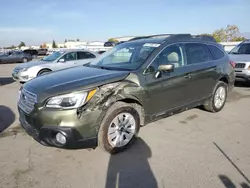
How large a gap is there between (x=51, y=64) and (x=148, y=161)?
7877 mm

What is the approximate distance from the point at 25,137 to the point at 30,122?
1079mm

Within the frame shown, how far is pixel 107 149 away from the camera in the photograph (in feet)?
11.6

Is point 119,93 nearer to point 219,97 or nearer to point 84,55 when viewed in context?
point 219,97

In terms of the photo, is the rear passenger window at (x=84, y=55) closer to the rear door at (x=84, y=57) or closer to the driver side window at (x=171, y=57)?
the rear door at (x=84, y=57)

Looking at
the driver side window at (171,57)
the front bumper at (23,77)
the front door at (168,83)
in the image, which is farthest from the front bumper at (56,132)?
the front bumper at (23,77)

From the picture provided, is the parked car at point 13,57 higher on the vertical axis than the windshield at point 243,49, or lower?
lower

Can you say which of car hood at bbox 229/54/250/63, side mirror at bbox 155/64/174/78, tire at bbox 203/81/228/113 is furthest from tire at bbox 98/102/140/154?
car hood at bbox 229/54/250/63

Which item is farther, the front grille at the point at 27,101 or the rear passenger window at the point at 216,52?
the rear passenger window at the point at 216,52

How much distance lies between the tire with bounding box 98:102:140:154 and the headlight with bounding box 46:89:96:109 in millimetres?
452

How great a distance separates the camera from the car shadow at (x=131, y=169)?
9.52ft

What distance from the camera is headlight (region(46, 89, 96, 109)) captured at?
3.18m

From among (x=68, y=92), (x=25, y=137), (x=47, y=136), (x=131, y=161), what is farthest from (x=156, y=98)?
(x=25, y=137)

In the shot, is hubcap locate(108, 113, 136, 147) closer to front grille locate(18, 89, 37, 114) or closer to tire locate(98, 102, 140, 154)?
tire locate(98, 102, 140, 154)

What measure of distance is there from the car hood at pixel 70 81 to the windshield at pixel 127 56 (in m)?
0.35
